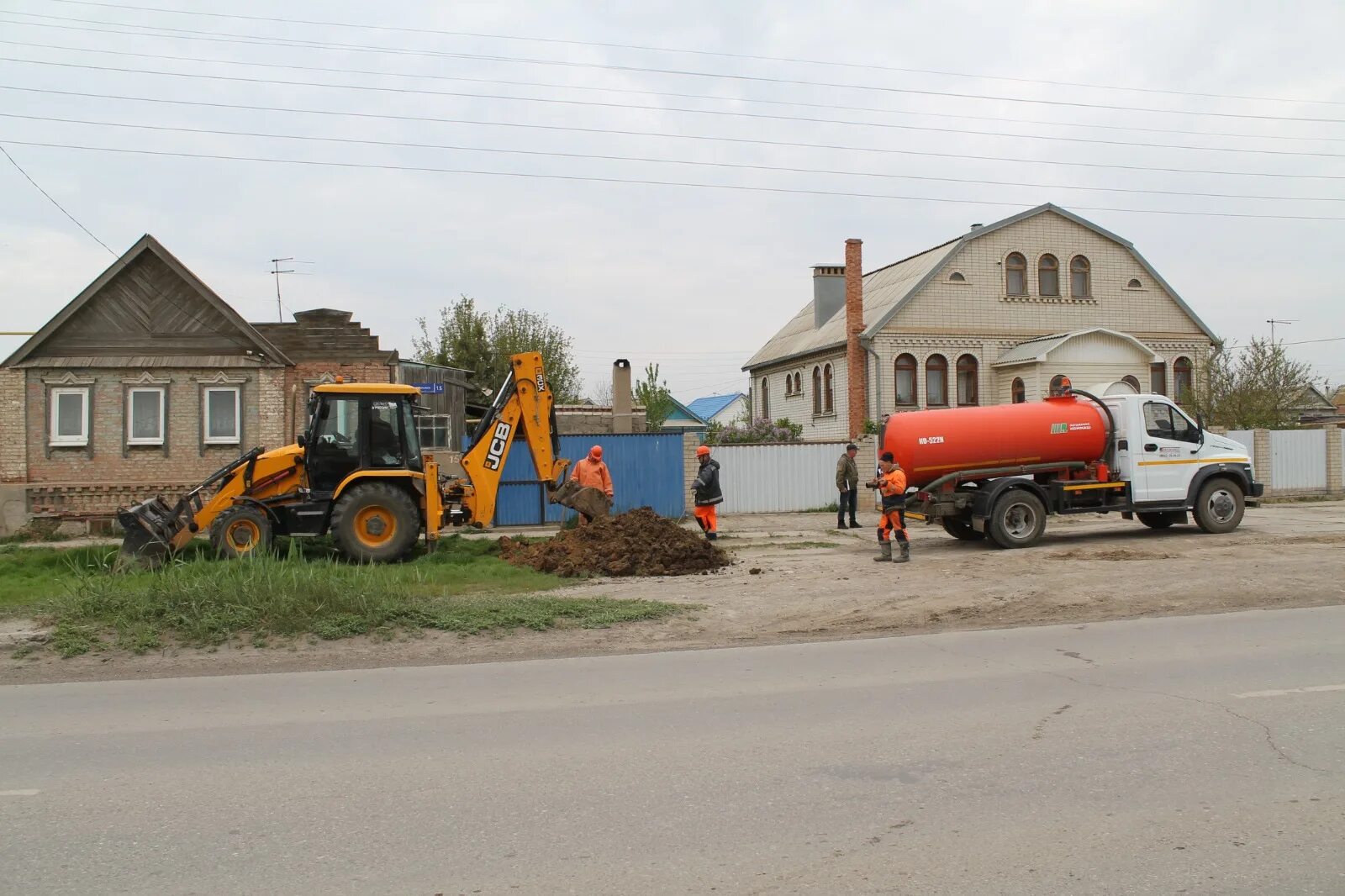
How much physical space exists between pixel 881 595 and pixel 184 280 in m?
17.1

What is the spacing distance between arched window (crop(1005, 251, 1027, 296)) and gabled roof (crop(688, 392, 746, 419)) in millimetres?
55213

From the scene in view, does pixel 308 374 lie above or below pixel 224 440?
above

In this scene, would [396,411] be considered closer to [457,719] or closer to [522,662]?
[522,662]

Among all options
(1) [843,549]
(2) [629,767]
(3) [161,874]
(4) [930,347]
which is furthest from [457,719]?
(4) [930,347]

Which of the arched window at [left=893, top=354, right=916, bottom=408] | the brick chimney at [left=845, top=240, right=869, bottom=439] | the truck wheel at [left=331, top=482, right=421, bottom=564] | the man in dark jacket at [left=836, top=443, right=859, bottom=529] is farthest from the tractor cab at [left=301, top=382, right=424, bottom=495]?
the arched window at [left=893, top=354, right=916, bottom=408]

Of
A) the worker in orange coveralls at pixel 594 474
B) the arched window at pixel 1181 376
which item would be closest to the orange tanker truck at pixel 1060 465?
the worker in orange coveralls at pixel 594 474

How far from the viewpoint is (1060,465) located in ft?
57.2

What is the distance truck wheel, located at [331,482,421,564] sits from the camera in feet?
47.4

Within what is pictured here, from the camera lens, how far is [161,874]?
446 centimetres

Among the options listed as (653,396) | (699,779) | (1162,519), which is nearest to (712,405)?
(653,396)

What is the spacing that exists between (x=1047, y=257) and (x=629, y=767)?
3305cm

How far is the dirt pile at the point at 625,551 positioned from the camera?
1432 cm

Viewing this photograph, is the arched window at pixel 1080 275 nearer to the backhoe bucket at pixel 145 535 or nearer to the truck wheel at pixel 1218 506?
the truck wheel at pixel 1218 506

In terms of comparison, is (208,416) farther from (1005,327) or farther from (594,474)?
(1005,327)
